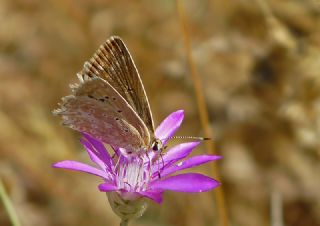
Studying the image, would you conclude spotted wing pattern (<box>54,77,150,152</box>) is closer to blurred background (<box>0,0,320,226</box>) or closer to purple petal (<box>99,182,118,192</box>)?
purple petal (<box>99,182,118,192</box>)

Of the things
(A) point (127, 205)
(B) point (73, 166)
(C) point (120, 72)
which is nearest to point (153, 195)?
(A) point (127, 205)

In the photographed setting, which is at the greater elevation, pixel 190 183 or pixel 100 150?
pixel 100 150

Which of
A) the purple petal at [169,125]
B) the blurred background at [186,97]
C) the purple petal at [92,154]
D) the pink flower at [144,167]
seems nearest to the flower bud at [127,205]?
the pink flower at [144,167]

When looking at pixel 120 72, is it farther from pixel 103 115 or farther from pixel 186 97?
pixel 186 97

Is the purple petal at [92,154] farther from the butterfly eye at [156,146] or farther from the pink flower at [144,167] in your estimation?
the butterfly eye at [156,146]

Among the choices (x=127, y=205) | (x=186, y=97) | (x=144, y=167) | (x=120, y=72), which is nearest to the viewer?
(x=127, y=205)

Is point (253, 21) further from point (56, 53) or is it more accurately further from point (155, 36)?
point (56, 53)

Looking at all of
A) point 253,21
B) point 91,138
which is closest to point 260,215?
point 253,21

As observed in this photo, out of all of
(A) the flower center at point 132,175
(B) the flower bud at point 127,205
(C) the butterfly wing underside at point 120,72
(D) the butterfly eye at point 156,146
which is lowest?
(B) the flower bud at point 127,205
